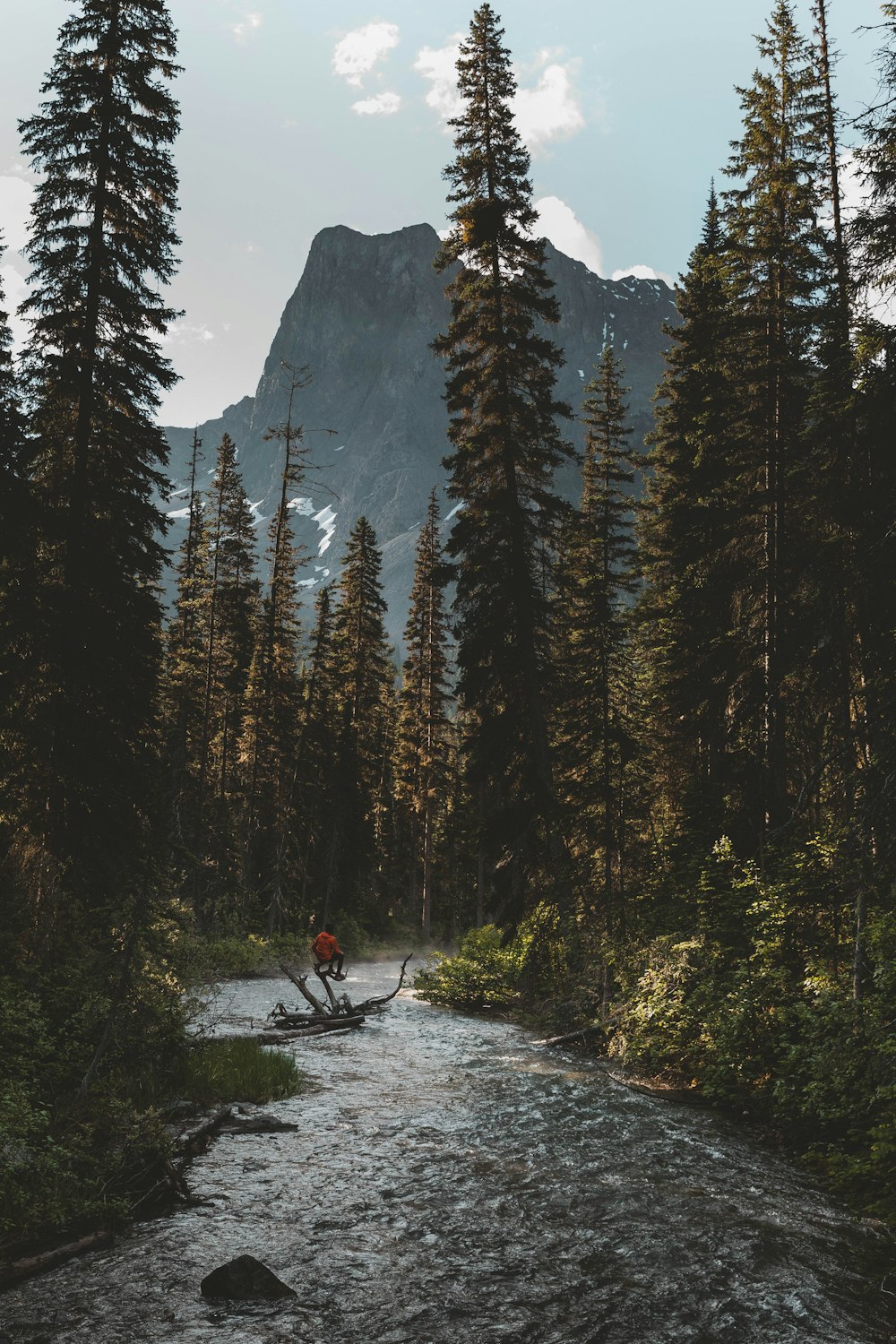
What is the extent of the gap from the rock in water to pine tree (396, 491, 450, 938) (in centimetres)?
3571

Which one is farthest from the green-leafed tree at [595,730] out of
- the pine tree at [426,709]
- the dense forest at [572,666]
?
the pine tree at [426,709]

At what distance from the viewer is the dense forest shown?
8445mm

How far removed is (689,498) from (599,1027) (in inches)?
549

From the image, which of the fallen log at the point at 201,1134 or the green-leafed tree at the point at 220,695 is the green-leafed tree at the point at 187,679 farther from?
the fallen log at the point at 201,1134

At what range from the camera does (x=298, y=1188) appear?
785 centimetres

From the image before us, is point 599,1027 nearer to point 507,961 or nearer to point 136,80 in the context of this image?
point 507,961

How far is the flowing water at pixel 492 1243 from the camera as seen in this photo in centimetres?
535

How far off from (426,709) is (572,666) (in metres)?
21.1

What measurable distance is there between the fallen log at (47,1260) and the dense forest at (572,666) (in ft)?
0.82

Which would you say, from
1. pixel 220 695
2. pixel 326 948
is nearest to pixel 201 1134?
pixel 326 948

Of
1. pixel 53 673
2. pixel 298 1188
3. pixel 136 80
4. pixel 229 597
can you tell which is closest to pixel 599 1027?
pixel 298 1188

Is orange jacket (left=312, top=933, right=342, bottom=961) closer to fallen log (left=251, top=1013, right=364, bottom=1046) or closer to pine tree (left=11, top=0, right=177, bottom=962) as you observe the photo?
fallen log (left=251, top=1013, right=364, bottom=1046)

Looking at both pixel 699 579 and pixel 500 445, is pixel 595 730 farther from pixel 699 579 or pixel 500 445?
pixel 500 445

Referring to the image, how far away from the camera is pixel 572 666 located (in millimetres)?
22578
